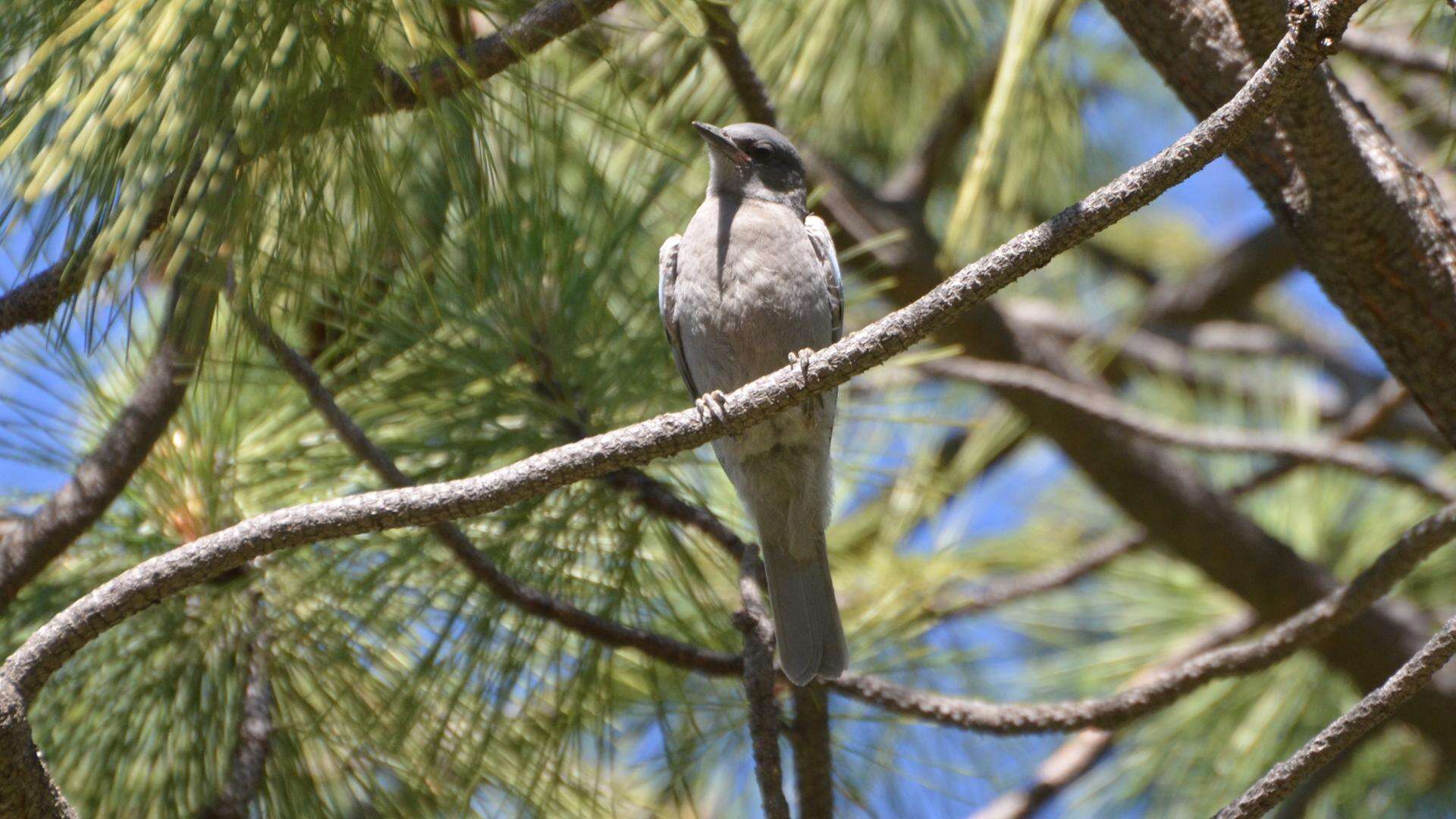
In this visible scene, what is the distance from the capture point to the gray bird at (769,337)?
2.87m

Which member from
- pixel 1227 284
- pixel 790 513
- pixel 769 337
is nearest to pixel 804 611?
pixel 790 513

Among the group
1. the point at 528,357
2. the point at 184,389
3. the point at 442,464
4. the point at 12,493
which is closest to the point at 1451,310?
the point at 528,357

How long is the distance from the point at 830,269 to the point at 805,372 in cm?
128

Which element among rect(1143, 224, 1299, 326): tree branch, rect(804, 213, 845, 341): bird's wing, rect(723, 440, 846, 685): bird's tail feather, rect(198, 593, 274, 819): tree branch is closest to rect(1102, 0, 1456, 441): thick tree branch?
rect(804, 213, 845, 341): bird's wing

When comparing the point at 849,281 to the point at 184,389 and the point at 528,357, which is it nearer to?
the point at 528,357

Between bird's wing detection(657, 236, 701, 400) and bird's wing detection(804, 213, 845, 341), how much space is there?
→ 32cm

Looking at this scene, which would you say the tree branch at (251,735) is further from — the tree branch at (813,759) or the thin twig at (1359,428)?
the thin twig at (1359,428)

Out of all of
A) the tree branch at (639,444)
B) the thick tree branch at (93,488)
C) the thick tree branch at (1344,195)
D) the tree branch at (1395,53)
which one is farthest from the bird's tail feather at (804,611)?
the tree branch at (1395,53)

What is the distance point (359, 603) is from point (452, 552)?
0.33m

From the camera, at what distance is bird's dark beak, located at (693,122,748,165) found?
298 centimetres

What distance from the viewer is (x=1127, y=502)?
3521mm

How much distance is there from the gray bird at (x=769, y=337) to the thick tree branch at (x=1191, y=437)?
58cm

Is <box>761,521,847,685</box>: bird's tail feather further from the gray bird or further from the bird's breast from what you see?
the bird's breast

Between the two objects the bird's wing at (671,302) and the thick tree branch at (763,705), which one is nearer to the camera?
the thick tree branch at (763,705)
